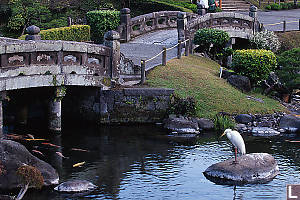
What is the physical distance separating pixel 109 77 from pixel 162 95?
229 cm

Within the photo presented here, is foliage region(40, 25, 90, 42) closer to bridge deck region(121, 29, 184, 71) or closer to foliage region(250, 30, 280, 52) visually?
bridge deck region(121, 29, 184, 71)

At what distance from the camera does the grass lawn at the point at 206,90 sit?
26625 millimetres

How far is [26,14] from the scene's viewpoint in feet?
131

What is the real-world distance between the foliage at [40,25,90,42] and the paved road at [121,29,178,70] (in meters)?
2.51

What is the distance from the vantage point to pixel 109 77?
25.8 metres

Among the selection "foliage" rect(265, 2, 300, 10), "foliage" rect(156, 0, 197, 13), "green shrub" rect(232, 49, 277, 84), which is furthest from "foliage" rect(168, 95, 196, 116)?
"foliage" rect(265, 2, 300, 10)


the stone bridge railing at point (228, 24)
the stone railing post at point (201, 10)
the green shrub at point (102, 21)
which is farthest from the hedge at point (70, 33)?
the stone railing post at point (201, 10)

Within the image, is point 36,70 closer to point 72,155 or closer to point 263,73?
point 72,155

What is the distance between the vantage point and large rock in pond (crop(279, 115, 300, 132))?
25625mm

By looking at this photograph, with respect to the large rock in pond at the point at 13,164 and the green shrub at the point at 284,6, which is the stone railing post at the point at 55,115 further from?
the green shrub at the point at 284,6

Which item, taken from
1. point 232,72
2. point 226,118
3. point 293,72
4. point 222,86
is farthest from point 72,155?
point 293,72

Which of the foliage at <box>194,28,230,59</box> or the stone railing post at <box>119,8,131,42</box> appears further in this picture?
the stone railing post at <box>119,8,131,42</box>

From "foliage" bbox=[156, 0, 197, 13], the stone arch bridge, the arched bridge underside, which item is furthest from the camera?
"foliage" bbox=[156, 0, 197, 13]

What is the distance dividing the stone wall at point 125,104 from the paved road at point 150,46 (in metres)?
3.08
